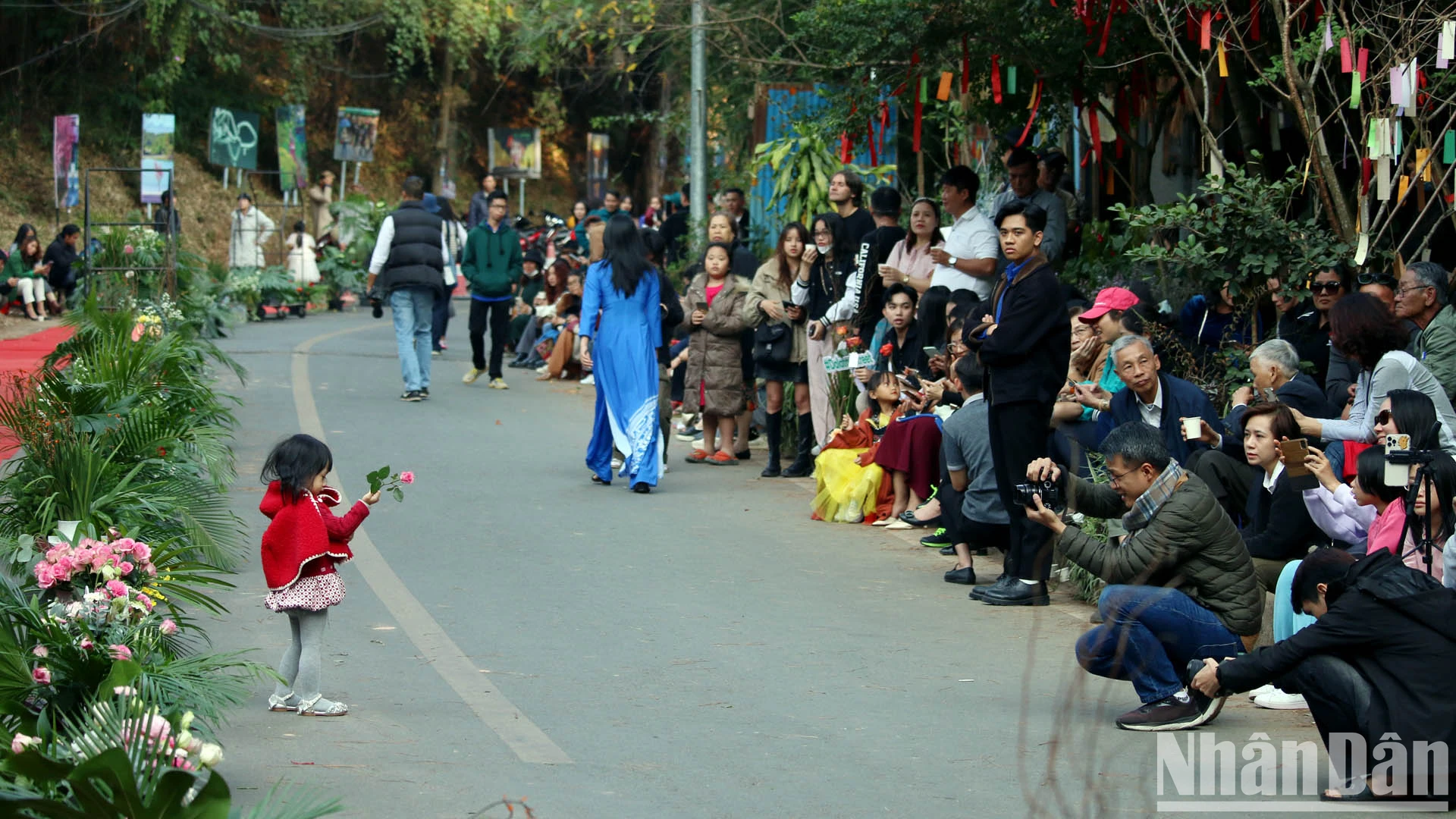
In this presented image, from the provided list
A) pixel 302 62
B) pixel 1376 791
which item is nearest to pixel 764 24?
pixel 1376 791

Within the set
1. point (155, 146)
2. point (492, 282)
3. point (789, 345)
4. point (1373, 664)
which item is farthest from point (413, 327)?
point (155, 146)

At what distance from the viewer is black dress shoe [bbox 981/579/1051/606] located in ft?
27.1

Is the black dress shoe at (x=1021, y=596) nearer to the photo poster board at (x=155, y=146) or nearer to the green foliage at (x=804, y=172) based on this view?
the green foliage at (x=804, y=172)

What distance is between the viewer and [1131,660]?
240 inches

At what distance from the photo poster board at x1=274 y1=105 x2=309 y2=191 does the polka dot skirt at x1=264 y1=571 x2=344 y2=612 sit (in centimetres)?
3088

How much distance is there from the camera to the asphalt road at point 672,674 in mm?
5277

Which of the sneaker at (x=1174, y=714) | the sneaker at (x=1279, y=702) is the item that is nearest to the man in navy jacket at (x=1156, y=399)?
the sneaker at (x=1279, y=702)

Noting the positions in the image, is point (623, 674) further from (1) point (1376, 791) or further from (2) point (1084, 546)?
(1) point (1376, 791)

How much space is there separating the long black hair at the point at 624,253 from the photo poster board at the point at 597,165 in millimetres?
28413

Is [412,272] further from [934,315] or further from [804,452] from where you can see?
[934,315]

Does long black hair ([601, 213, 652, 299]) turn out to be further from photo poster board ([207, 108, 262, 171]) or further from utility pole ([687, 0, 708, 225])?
photo poster board ([207, 108, 262, 171])

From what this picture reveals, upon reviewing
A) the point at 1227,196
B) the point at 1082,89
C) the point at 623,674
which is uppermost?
the point at 1082,89

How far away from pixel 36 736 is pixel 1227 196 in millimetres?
7304

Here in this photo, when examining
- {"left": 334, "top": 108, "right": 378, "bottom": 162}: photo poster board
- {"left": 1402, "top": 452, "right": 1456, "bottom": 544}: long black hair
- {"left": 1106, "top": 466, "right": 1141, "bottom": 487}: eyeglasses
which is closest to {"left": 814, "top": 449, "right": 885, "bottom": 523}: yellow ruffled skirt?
{"left": 1106, "top": 466, "right": 1141, "bottom": 487}: eyeglasses
